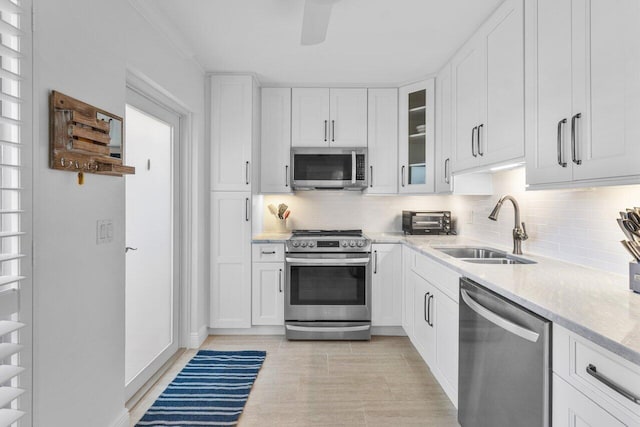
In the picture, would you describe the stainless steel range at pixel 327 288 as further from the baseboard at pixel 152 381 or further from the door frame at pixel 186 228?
the baseboard at pixel 152 381

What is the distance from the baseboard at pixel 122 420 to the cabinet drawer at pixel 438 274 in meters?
1.90

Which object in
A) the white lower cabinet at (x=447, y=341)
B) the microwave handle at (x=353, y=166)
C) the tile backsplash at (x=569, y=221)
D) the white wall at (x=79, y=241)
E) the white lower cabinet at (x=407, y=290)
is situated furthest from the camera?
the microwave handle at (x=353, y=166)

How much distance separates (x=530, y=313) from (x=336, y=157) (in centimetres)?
254

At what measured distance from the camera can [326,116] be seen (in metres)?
3.60

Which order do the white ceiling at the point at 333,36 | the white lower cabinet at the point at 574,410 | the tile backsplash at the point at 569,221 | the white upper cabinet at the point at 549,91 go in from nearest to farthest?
the white lower cabinet at the point at 574,410, the white upper cabinet at the point at 549,91, the tile backsplash at the point at 569,221, the white ceiling at the point at 333,36

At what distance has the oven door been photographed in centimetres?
325

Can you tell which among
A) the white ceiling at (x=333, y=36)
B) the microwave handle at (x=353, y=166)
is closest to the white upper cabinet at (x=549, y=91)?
the white ceiling at (x=333, y=36)

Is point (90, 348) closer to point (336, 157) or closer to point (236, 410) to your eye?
point (236, 410)

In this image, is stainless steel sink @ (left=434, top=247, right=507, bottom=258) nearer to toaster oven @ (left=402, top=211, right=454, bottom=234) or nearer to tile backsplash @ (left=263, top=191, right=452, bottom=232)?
toaster oven @ (left=402, top=211, right=454, bottom=234)

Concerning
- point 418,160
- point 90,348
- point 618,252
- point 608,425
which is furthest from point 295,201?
point 608,425

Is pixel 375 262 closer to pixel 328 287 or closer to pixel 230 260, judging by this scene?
pixel 328 287

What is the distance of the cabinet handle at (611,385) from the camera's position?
86 cm

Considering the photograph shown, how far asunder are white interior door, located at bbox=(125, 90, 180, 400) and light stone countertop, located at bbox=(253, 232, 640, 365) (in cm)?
195

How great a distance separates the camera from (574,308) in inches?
45.7
